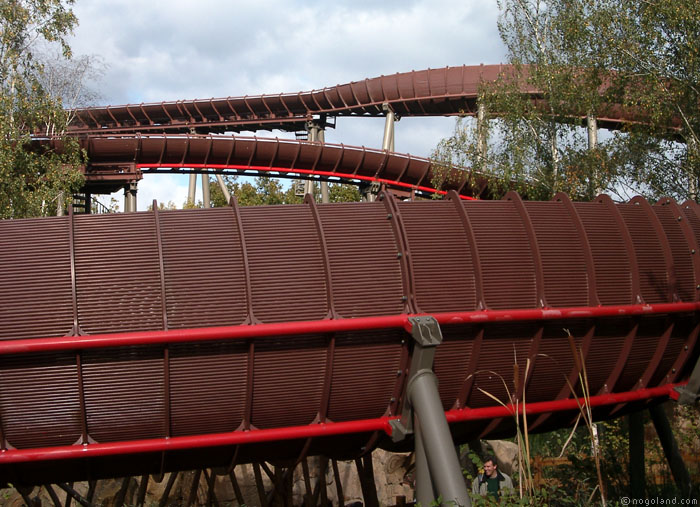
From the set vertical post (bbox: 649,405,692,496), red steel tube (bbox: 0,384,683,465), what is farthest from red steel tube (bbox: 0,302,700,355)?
vertical post (bbox: 649,405,692,496)

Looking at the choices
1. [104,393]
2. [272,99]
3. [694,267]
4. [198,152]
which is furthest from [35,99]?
[694,267]

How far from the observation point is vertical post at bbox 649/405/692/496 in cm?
980

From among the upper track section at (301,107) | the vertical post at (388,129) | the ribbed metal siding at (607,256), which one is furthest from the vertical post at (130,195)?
the ribbed metal siding at (607,256)

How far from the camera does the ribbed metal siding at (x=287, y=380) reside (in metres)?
7.43

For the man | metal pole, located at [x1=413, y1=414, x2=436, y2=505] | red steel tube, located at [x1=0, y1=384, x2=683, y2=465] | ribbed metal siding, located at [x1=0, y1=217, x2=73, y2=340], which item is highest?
ribbed metal siding, located at [x1=0, y1=217, x2=73, y2=340]

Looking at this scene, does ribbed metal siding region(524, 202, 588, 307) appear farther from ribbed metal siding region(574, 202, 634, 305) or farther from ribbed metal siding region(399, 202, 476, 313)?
ribbed metal siding region(399, 202, 476, 313)

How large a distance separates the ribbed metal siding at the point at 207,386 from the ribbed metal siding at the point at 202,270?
0.27 m

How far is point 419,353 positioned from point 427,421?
0.66 metres

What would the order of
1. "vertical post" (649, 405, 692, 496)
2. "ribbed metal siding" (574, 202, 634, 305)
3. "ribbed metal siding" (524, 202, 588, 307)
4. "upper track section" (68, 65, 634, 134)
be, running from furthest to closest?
1. "upper track section" (68, 65, 634, 134)
2. "vertical post" (649, 405, 692, 496)
3. "ribbed metal siding" (574, 202, 634, 305)
4. "ribbed metal siding" (524, 202, 588, 307)

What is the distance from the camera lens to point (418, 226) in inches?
323

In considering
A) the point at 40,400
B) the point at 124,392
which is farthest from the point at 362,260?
the point at 40,400

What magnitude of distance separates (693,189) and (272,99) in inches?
919

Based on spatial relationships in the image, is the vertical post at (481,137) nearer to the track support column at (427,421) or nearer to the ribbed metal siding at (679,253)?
the ribbed metal siding at (679,253)

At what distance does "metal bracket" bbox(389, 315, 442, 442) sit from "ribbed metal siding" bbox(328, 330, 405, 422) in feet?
0.78
